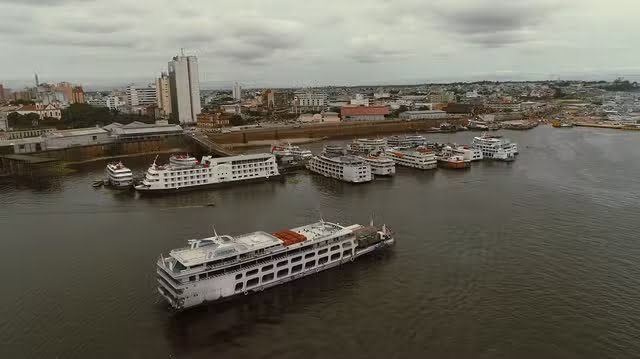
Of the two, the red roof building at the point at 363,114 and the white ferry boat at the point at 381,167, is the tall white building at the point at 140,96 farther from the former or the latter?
the white ferry boat at the point at 381,167

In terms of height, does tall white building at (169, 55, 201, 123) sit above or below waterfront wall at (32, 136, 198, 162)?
above

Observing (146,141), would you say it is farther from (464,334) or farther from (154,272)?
(464,334)

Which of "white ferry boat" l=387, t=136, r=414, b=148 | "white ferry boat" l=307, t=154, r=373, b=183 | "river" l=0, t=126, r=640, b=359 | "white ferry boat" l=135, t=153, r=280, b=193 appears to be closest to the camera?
"river" l=0, t=126, r=640, b=359

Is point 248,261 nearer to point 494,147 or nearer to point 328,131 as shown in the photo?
point 494,147

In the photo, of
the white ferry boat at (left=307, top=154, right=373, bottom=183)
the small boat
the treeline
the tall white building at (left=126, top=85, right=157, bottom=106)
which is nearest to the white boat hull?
the white ferry boat at (left=307, top=154, right=373, bottom=183)

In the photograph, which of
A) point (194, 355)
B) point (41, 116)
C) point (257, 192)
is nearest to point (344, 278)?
point (194, 355)

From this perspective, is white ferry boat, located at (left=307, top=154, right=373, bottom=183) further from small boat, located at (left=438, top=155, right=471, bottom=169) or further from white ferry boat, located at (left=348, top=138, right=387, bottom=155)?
white ferry boat, located at (left=348, top=138, right=387, bottom=155)

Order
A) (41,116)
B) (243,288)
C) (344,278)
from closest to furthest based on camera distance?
1. (243,288)
2. (344,278)
3. (41,116)
